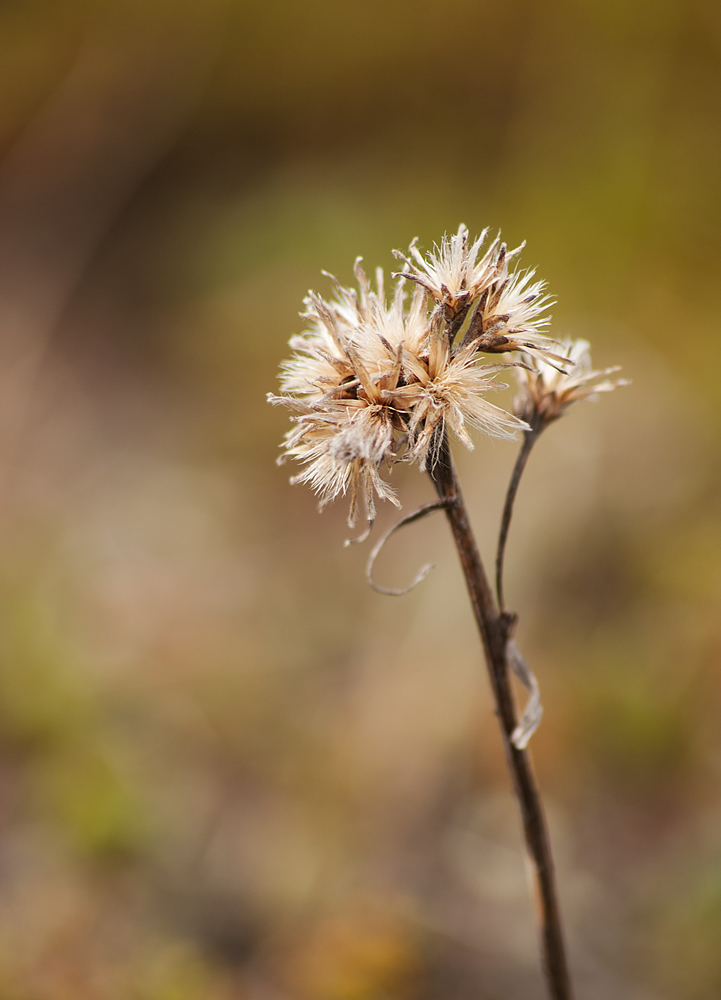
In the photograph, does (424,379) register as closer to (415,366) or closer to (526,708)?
(415,366)

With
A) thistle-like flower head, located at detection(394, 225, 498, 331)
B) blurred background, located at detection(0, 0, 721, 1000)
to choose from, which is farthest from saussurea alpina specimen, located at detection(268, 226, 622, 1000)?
blurred background, located at detection(0, 0, 721, 1000)

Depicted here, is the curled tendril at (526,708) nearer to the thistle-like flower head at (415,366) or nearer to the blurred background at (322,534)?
the thistle-like flower head at (415,366)

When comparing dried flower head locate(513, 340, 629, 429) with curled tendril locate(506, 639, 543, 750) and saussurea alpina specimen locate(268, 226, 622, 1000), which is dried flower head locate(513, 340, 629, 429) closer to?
saussurea alpina specimen locate(268, 226, 622, 1000)

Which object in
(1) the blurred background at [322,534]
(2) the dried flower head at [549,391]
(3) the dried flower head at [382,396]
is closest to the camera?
(3) the dried flower head at [382,396]

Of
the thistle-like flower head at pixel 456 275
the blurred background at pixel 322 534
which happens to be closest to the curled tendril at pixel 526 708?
the thistle-like flower head at pixel 456 275

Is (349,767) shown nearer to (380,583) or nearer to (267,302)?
(380,583)
